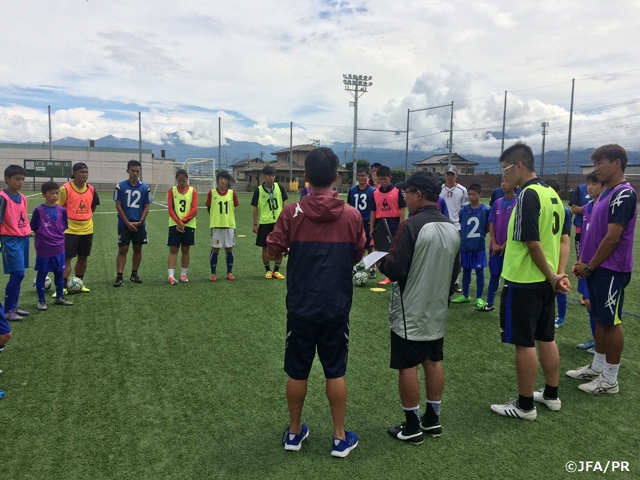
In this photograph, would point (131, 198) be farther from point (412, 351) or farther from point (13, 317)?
point (412, 351)

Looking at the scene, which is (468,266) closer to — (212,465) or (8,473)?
(212,465)

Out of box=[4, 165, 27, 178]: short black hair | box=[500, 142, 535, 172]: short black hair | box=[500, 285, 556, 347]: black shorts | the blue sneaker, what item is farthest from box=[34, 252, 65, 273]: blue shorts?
box=[500, 142, 535, 172]: short black hair

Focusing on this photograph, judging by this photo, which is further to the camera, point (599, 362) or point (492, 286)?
point (492, 286)

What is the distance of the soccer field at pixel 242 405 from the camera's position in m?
3.00

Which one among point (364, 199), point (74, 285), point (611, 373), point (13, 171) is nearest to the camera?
point (611, 373)

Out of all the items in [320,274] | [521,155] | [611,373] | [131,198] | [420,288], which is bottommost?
[611,373]

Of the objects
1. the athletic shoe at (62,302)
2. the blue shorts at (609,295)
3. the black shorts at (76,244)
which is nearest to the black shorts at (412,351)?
the blue shorts at (609,295)

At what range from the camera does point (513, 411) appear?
3.62m

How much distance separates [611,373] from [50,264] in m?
6.94

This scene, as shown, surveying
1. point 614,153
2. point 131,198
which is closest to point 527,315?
point 614,153

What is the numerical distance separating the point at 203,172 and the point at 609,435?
33033mm

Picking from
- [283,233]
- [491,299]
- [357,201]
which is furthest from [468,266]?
[283,233]

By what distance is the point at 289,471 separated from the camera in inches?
115

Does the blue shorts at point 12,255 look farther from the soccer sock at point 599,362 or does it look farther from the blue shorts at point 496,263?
the soccer sock at point 599,362
